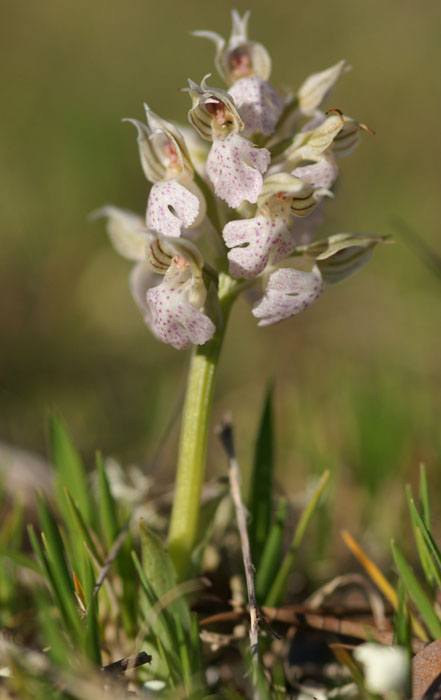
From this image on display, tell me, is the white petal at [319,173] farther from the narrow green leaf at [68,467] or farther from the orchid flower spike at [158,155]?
the narrow green leaf at [68,467]

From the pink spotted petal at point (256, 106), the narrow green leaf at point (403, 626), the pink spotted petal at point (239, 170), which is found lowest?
the narrow green leaf at point (403, 626)

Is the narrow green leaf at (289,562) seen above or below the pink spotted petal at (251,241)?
below

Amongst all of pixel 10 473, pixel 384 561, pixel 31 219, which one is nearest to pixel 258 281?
pixel 384 561

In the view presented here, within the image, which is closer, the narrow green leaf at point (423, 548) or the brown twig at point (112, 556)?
the narrow green leaf at point (423, 548)

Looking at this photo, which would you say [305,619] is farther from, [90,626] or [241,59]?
[241,59]

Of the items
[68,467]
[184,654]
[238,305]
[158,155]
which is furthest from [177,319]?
[238,305]

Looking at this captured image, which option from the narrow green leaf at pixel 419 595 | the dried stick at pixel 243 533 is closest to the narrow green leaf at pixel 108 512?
the dried stick at pixel 243 533

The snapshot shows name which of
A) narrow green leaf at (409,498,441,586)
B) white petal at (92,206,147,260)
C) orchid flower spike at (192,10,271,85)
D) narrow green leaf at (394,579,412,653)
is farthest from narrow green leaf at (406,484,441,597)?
orchid flower spike at (192,10,271,85)

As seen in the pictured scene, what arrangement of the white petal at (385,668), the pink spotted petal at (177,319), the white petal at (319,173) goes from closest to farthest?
the white petal at (385,668) < the pink spotted petal at (177,319) < the white petal at (319,173)
